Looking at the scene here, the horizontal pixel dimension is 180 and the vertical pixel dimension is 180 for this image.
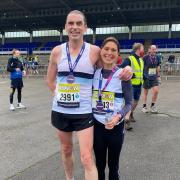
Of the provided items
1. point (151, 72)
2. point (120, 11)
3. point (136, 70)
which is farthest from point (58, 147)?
point (120, 11)

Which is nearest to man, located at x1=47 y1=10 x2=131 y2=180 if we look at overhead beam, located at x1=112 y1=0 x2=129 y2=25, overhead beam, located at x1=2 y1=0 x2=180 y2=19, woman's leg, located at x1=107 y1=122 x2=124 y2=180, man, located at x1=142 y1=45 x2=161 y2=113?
woman's leg, located at x1=107 y1=122 x2=124 y2=180

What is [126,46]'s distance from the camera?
4625 centimetres

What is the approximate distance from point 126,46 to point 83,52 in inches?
1696

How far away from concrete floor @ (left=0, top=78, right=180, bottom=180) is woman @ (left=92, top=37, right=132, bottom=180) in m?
1.29

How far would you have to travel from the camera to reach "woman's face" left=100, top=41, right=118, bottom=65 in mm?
3660

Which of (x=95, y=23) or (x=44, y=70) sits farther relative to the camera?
(x=95, y=23)

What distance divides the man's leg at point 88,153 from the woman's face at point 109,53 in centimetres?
71

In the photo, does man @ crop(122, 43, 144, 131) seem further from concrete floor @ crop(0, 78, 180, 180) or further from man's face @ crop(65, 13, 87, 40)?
man's face @ crop(65, 13, 87, 40)

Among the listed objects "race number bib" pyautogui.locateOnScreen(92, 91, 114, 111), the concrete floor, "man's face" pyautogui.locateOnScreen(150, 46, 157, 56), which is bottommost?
the concrete floor

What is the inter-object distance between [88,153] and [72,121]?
1.28 ft

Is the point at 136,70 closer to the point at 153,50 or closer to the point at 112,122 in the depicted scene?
the point at 153,50

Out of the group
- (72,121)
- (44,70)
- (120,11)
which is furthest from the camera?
(120,11)

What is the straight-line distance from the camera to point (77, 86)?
3717 mm

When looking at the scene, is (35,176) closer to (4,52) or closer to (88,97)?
(88,97)
